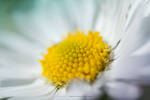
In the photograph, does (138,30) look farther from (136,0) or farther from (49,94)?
(49,94)

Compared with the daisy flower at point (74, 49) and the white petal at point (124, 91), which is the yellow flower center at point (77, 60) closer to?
the daisy flower at point (74, 49)

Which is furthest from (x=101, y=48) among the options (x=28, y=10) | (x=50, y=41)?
(x=28, y=10)

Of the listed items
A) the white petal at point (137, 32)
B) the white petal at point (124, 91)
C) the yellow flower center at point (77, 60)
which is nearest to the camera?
the white petal at point (124, 91)

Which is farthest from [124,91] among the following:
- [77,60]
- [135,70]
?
[77,60]

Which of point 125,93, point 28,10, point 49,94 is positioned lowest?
point 125,93

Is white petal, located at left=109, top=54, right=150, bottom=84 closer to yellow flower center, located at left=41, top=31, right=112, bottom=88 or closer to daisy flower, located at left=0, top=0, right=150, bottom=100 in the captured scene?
daisy flower, located at left=0, top=0, right=150, bottom=100

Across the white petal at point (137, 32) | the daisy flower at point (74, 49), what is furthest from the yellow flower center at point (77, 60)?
the white petal at point (137, 32)

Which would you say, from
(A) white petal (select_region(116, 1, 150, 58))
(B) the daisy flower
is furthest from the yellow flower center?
(A) white petal (select_region(116, 1, 150, 58))
